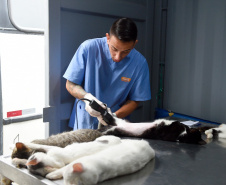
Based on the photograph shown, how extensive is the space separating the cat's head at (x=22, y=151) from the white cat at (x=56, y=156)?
0.04m

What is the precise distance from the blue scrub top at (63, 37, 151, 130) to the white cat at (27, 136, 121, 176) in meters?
0.95

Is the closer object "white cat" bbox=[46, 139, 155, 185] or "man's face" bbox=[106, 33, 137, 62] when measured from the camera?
"white cat" bbox=[46, 139, 155, 185]

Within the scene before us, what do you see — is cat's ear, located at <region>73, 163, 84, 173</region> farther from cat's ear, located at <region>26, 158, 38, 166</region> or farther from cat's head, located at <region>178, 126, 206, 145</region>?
cat's head, located at <region>178, 126, 206, 145</region>

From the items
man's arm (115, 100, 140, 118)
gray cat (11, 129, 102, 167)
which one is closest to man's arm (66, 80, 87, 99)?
man's arm (115, 100, 140, 118)

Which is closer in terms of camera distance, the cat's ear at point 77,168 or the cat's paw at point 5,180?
the cat's ear at point 77,168

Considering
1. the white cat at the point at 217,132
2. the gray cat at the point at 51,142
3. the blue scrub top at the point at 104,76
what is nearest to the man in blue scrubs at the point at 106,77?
the blue scrub top at the point at 104,76

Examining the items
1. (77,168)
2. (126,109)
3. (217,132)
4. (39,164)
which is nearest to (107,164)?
(77,168)

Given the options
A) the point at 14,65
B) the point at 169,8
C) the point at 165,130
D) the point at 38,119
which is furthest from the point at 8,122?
the point at 169,8

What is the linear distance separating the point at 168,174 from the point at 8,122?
146 centimetres

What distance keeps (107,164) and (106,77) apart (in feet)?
4.01

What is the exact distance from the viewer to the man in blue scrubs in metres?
1.91

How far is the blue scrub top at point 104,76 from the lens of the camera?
1.94 metres

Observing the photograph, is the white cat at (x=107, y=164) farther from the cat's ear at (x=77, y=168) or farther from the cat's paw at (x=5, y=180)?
the cat's paw at (x=5, y=180)

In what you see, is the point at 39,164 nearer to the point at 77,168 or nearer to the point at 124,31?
the point at 77,168
